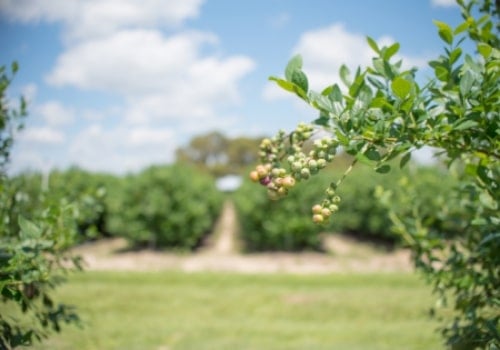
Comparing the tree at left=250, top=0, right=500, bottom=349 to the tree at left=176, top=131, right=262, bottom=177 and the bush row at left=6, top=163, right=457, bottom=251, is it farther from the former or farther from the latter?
the tree at left=176, top=131, right=262, bottom=177

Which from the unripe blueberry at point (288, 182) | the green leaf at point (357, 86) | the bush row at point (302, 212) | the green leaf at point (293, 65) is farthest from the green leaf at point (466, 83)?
the bush row at point (302, 212)

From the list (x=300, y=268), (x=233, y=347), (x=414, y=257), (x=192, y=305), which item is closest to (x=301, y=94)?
(x=414, y=257)

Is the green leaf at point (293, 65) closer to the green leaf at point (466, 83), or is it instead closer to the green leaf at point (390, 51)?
the green leaf at point (390, 51)

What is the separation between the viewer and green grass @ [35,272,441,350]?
6277 millimetres

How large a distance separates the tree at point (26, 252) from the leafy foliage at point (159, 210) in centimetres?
1295

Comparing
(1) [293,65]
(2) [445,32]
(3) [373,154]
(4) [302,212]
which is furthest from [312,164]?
(4) [302,212]

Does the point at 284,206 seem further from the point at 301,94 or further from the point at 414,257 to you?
the point at 301,94

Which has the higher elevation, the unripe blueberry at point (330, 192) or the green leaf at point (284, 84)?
the green leaf at point (284, 84)

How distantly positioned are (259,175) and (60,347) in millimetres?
5200

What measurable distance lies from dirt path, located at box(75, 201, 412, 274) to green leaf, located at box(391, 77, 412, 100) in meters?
12.5

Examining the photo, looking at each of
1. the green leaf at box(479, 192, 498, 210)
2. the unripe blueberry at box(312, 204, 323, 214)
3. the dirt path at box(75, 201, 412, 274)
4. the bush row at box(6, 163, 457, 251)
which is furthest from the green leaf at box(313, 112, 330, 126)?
the bush row at box(6, 163, 457, 251)

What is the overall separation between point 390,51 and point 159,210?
50.0ft

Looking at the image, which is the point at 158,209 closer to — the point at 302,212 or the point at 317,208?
the point at 302,212

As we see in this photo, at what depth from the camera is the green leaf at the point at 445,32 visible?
1.61m
